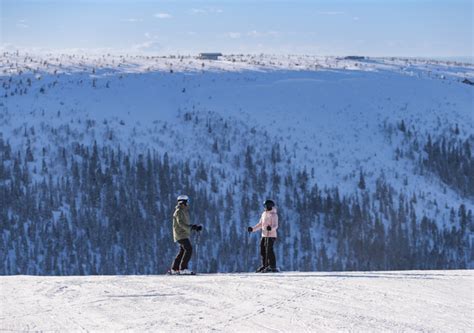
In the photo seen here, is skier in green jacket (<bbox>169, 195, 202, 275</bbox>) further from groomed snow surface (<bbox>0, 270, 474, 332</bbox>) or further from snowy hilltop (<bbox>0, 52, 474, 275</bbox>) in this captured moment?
snowy hilltop (<bbox>0, 52, 474, 275</bbox>)

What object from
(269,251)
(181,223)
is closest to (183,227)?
(181,223)

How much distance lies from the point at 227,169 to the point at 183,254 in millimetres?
34182

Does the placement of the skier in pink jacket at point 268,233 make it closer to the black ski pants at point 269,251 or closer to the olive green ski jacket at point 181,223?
the black ski pants at point 269,251

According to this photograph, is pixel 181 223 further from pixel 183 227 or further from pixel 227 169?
pixel 227 169

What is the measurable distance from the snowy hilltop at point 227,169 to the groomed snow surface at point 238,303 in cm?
2645

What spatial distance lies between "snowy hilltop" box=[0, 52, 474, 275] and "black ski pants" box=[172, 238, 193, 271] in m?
24.0

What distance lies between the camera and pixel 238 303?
44.0 ft

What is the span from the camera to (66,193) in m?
46.5

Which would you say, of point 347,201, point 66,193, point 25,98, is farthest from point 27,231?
point 347,201

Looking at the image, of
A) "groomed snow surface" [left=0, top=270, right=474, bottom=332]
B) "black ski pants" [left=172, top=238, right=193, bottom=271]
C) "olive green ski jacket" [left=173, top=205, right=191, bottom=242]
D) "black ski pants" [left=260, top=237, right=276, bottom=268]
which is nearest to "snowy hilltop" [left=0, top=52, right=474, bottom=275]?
"black ski pants" [left=260, top=237, right=276, bottom=268]

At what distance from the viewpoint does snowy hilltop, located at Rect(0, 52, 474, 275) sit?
4453 centimetres

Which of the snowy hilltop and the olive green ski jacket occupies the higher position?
the olive green ski jacket

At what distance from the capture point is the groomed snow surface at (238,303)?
1183cm

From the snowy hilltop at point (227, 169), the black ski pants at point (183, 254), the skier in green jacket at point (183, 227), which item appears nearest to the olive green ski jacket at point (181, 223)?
the skier in green jacket at point (183, 227)
